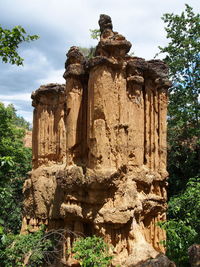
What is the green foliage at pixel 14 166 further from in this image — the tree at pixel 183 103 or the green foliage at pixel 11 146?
the tree at pixel 183 103

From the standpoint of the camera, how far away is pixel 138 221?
29.1 feet

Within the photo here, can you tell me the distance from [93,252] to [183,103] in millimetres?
11852

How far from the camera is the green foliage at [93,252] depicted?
23.6ft

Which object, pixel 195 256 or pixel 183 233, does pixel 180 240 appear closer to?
pixel 183 233

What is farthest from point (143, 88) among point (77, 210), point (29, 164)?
point (29, 164)

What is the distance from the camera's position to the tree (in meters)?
16.9

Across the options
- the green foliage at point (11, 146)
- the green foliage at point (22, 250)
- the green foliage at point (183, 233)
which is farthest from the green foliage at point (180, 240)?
the green foliage at point (11, 146)

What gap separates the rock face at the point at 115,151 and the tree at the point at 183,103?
683 centimetres

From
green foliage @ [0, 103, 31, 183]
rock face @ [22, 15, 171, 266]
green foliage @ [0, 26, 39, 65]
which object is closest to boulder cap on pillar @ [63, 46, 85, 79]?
rock face @ [22, 15, 171, 266]

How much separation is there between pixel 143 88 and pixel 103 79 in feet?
7.69

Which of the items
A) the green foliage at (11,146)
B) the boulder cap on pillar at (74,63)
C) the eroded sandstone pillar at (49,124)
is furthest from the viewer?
the green foliage at (11,146)

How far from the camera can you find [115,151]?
845 centimetres

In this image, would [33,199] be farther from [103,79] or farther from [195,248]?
[195,248]

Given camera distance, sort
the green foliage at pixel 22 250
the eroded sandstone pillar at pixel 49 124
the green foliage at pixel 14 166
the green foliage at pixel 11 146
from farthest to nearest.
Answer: the green foliage at pixel 11 146
the green foliage at pixel 14 166
the eroded sandstone pillar at pixel 49 124
the green foliage at pixel 22 250
